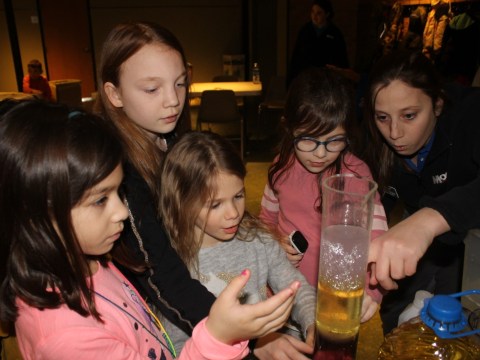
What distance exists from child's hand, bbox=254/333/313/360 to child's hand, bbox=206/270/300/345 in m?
0.24

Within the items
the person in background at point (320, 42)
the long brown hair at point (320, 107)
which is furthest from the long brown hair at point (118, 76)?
the person in background at point (320, 42)

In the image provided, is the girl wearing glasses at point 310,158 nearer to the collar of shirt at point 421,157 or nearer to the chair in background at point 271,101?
the collar of shirt at point 421,157

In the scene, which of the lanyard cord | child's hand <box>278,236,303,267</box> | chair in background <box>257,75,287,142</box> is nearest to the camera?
the lanyard cord

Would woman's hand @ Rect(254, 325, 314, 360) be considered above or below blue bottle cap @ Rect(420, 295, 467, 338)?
below

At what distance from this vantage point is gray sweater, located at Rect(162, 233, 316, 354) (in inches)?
48.6

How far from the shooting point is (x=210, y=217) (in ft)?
4.07

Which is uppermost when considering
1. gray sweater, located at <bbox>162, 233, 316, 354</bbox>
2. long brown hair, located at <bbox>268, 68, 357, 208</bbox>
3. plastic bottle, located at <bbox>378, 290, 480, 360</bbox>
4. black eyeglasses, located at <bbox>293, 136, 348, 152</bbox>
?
long brown hair, located at <bbox>268, 68, 357, 208</bbox>

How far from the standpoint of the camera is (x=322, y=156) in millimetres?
1488

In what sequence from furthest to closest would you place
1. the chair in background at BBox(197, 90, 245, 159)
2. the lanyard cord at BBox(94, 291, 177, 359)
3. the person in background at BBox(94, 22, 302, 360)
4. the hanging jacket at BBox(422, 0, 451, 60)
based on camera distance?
the chair in background at BBox(197, 90, 245, 159) < the hanging jacket at BBox(422, 0, 451, 60) < the person in background at BBox(94, 22, 302, 360) < the lanyard cord at BBox(94, 291, 177, 359)

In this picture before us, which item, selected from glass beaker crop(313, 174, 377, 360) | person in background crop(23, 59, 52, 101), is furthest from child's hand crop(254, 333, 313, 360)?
person in background crop(23, 59, 52, 101)

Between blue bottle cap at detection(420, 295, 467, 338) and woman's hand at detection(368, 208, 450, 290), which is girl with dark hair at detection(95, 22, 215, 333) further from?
blue bottle cap at detection(420, 295, 467, 338)

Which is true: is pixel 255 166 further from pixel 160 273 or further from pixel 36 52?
pixel 36 52

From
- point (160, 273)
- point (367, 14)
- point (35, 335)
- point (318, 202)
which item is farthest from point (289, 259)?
point (367, 14)

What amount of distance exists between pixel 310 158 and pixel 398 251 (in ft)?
2.28
